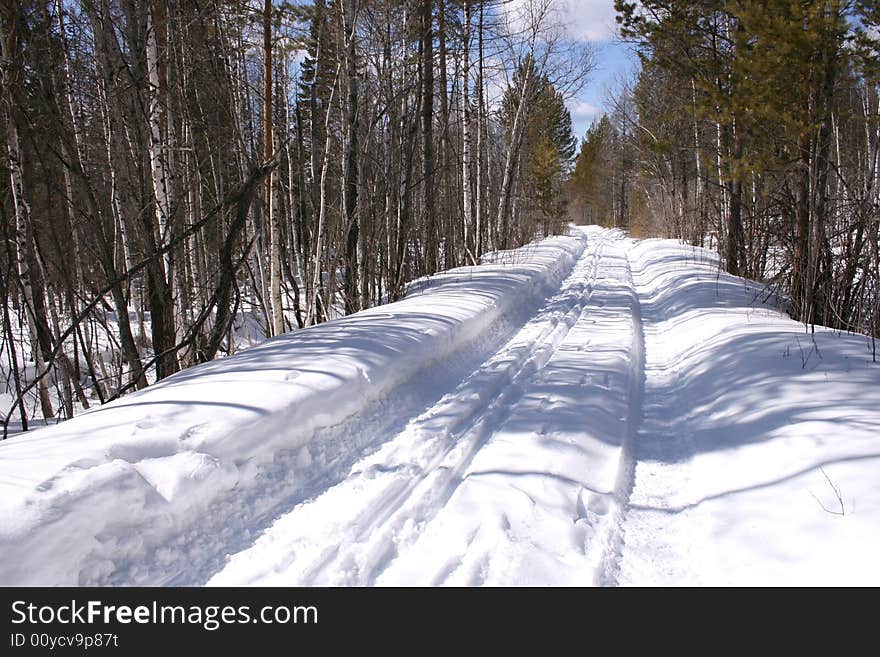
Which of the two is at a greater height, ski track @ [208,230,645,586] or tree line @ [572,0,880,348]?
tree line @ [572,0,880,348]

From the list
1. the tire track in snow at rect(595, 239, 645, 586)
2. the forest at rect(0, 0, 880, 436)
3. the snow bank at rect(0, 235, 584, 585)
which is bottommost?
the tire track in snow at rect(595, 239, 645, 586)

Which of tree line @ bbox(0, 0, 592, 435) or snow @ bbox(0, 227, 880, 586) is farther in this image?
tree line @ bbox(0, 0, 592, 435)

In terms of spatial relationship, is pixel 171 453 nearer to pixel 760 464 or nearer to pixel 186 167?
pixel 760 464

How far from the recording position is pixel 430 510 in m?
3.33

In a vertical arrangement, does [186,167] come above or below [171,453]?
above

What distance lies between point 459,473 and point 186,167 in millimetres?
9247

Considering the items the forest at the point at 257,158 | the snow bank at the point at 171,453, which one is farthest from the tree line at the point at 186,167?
the snow bank at the point at 171,453

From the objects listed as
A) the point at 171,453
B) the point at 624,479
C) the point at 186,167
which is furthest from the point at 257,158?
the point at 624,479

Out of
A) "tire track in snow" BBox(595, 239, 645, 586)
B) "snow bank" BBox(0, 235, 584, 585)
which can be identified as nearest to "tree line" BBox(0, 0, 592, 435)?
"snow bank" BBox(0, 235, 584, 585)

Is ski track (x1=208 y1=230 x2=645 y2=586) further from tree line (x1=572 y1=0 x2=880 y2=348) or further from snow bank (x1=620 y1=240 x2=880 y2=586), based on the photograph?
tree line (x1=572 y1=0 x2=880 y2=348)

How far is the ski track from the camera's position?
277 cm

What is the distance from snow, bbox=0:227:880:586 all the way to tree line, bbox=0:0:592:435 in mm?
2498

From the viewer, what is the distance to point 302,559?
9.32 ft

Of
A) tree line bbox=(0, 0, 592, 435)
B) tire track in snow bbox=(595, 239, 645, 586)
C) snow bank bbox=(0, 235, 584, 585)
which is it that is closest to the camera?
snow bank bbox=(0, 235, 584, 585)
